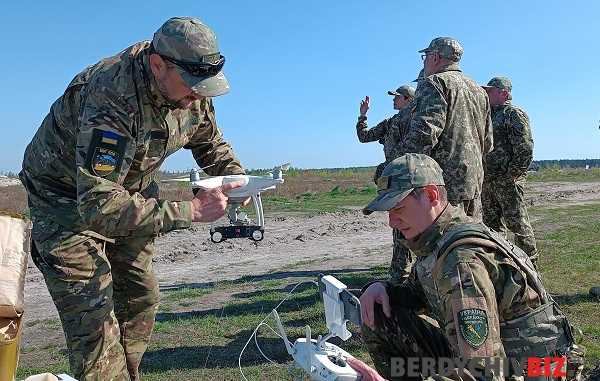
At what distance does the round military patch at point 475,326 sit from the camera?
247cm

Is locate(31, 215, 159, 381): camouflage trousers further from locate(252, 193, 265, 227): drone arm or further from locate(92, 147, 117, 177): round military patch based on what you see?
locate(252, 193, 265, 227): drone arm

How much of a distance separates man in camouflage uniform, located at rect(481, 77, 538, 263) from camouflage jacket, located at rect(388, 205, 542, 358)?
15.4 ft

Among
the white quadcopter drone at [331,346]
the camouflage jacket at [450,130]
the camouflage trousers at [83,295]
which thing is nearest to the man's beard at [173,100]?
the camouflage trousers at [83,295]

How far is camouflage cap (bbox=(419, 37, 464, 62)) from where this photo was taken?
5.23 meters

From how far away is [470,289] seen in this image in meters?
2.50

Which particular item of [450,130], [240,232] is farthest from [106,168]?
[240,232]

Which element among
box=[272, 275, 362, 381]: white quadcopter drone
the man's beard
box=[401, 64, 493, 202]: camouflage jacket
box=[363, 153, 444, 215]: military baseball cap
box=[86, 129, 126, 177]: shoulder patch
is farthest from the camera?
box=[401, 64, 493, 202]: camouflage jacket

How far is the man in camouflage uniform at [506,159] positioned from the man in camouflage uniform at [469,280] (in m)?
4.57

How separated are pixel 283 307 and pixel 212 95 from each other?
3.96m

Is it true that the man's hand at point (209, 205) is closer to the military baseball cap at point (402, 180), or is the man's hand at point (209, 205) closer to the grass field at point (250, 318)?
the military baseball cap at point (402, 180)

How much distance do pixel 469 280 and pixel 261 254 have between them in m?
8.94

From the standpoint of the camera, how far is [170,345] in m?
5.54

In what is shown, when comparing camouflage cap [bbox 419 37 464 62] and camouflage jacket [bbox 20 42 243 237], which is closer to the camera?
camouflage jacket [bbox 20 42 243 237]

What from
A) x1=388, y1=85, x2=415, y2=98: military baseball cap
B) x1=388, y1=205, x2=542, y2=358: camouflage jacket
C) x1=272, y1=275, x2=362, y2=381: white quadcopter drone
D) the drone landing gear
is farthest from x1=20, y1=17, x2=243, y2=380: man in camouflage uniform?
the drone landing gear
